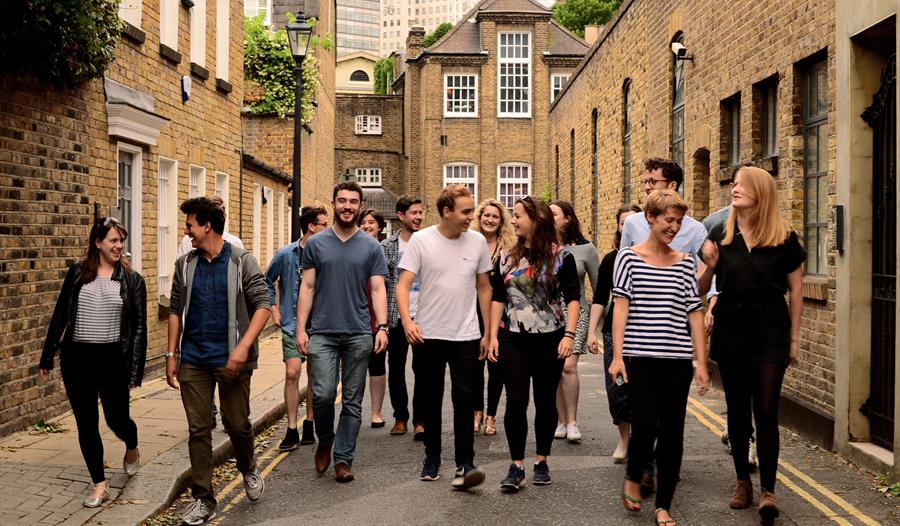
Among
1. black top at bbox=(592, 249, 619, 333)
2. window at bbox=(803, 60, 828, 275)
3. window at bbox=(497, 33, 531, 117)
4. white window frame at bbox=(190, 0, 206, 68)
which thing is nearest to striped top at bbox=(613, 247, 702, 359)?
black top at bbox=(592, 249, 619, 333)

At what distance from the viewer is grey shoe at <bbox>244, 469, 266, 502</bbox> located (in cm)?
693

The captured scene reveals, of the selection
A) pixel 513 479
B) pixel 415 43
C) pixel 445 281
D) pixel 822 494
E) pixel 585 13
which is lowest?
pixel 822 494

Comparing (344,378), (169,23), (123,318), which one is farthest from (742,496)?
(169,23)

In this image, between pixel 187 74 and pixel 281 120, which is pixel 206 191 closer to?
pixel 187 74

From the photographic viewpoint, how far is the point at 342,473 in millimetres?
7547


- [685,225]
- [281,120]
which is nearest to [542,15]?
[281,120]

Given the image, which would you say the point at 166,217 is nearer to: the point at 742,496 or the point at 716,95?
the point at 716,95

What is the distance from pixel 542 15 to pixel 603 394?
44.9 metres

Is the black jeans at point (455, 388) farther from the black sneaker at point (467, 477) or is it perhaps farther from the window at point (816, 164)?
the window at point (816, 164)

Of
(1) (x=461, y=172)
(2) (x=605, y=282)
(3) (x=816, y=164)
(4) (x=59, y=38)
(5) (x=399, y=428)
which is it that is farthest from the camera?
(1) (x=461, y=172)

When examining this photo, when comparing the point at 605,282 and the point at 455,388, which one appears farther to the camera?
the point at 605,282

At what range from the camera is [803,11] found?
10188 mm

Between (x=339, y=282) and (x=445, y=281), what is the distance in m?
0.80

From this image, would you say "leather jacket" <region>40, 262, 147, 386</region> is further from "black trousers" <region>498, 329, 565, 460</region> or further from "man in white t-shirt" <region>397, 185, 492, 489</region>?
"black trousers" <region>498, 329, 565, 460</region>
